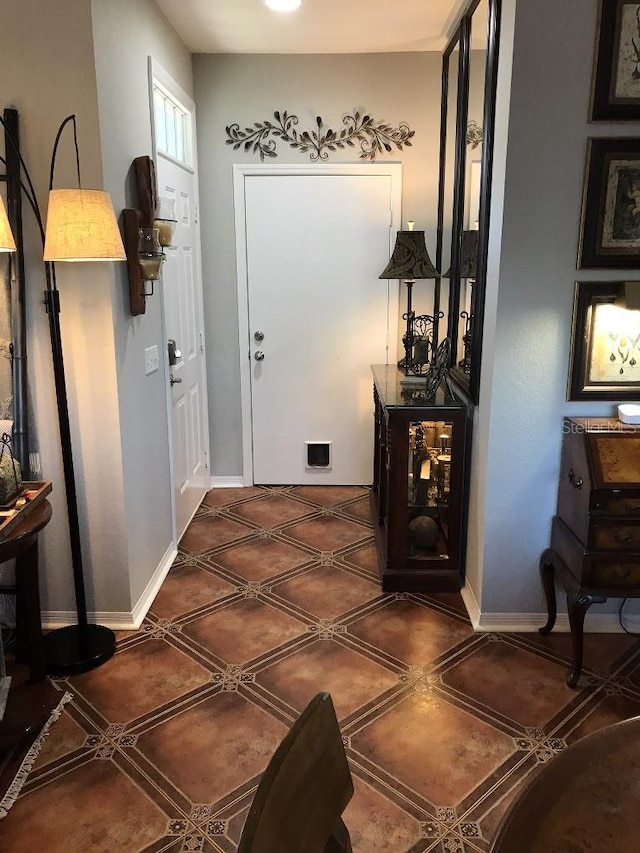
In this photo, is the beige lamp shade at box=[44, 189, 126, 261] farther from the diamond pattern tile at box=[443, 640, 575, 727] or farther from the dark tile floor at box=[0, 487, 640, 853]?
the diamond pattern tile at box=[443, 640, 575, 727]

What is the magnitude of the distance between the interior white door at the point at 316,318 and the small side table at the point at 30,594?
7.45 ft

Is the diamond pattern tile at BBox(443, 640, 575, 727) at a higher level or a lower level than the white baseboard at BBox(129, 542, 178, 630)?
lower

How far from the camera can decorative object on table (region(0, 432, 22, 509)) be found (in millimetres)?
2145

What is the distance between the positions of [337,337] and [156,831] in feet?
10.0

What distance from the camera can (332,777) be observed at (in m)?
0.88

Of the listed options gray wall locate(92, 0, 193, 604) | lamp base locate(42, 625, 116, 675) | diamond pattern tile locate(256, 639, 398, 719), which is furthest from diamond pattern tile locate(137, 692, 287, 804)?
gray wall locate(92, 0, 193, 604)

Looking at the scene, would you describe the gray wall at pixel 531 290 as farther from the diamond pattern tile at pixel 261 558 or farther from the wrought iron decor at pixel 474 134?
the diamond pattern tile at pixel 261 558

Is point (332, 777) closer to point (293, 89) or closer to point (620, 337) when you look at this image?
point (620, 337)

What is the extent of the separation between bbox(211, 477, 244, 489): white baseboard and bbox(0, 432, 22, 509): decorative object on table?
91.2 inches

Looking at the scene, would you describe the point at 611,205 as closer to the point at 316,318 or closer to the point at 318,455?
the point at 316,318

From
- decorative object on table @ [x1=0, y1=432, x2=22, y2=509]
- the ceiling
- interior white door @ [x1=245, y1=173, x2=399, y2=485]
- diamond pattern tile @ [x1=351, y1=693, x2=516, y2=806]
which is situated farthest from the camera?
interior white door @ [x1=245, y1=173, x2=399, y2=485]

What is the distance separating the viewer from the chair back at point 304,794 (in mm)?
733

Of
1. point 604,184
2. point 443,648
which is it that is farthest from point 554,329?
point 443,648

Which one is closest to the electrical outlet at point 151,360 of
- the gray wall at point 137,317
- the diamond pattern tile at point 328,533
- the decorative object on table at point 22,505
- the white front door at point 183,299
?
the gray wall at point 137,317
